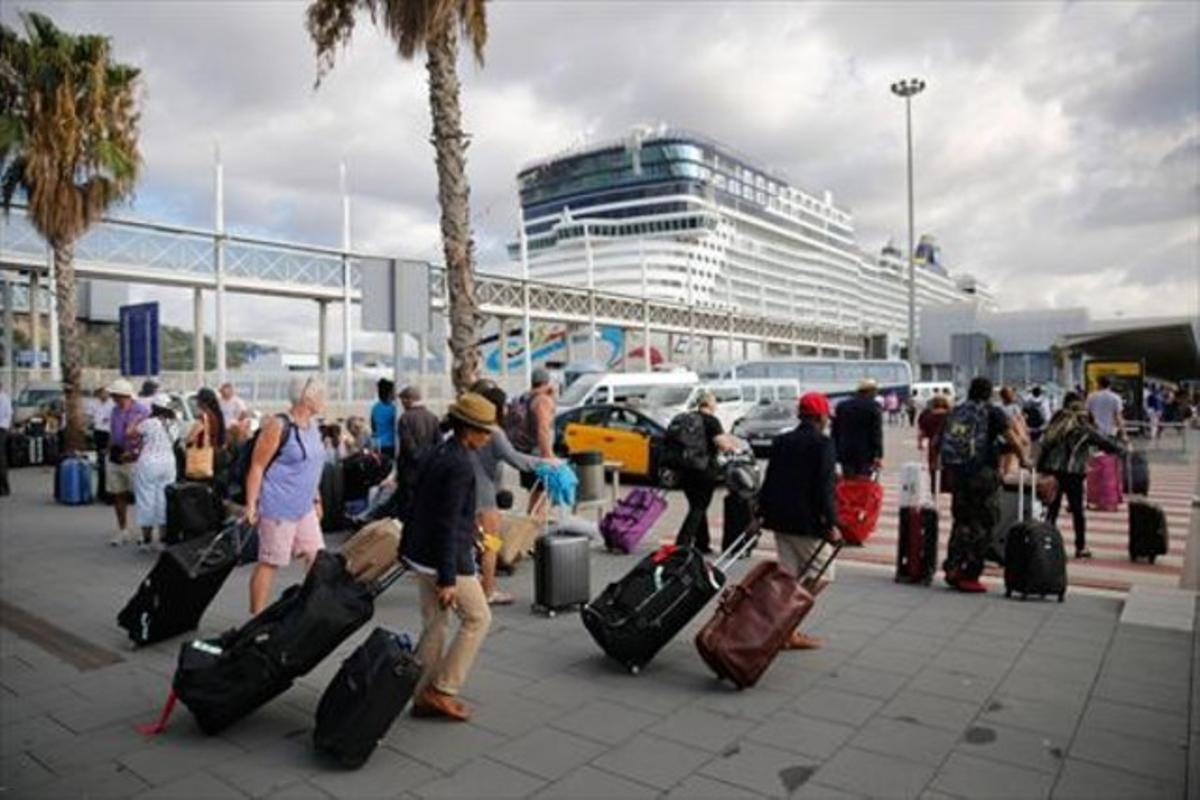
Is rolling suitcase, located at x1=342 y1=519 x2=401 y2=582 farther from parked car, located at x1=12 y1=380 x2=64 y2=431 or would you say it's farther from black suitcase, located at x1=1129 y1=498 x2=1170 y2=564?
parked car, located at x1=12 y1=380 x2=64 y2=431

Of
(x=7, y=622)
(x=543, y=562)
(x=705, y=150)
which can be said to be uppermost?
(x=705, y=150)

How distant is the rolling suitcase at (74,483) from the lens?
12.7 metres

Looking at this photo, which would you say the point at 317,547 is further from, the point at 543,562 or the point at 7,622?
the point at 7,622

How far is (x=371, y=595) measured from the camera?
4.30 m

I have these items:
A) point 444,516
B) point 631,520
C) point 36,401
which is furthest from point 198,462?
point 36,401

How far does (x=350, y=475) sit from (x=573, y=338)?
5383 cm

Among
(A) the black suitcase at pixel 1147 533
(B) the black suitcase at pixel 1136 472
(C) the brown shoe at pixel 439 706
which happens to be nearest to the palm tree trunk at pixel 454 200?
(C) the brown shoe at pixel 439 706

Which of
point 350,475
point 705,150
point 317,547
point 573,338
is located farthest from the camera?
point 705,150

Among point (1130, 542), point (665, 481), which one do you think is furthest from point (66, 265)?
point (1130, 542)

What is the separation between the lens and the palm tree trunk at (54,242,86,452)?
1781cm

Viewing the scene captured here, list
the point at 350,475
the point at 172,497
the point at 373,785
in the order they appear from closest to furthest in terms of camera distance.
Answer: the point at 373,785, the point at 172,497, the point at 350,475

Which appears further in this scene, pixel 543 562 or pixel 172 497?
pixel 172 497

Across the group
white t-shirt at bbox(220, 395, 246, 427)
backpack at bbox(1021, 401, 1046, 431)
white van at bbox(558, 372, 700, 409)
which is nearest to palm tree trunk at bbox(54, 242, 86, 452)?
white t-shirt at bbox(220, 395, 246, 427)

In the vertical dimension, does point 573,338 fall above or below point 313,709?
above
